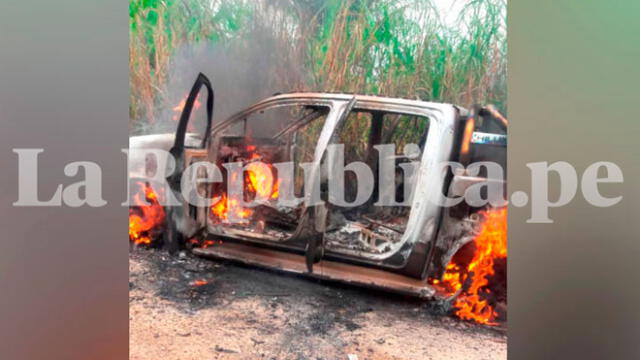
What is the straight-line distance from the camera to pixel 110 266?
1.54 metres

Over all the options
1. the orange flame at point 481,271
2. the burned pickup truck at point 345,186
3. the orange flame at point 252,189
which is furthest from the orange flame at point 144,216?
the orange flame at point 481,271

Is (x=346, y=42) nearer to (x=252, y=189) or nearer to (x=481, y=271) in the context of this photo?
(x=252, y=189)

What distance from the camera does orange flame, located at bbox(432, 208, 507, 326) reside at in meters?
1.72

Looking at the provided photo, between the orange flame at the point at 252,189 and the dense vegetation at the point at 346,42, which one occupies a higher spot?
the dense vegetation at the point at 346,42

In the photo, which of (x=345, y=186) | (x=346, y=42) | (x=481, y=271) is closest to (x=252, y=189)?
(x=345, y=186)

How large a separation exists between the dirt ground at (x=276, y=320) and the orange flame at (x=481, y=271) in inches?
2.2

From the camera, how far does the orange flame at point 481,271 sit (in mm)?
1718

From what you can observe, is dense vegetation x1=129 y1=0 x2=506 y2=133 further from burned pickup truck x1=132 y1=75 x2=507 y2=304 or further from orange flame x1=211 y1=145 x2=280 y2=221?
orange flame x1=211 y1=145 x2=280 y2=221

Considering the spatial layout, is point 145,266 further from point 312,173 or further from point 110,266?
point 312,173

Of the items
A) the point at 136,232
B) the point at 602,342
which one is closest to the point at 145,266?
the point at 136,232

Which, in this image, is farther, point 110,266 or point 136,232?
point 136,232

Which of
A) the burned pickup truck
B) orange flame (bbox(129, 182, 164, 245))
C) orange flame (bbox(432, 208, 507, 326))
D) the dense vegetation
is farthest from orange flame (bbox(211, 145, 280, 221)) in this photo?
orange flame (bbox(432, 208, 507, 326))

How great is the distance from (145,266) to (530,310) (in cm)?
149

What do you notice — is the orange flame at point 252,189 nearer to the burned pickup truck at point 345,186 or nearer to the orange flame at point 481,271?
the burned pickup truck at point 345,186
